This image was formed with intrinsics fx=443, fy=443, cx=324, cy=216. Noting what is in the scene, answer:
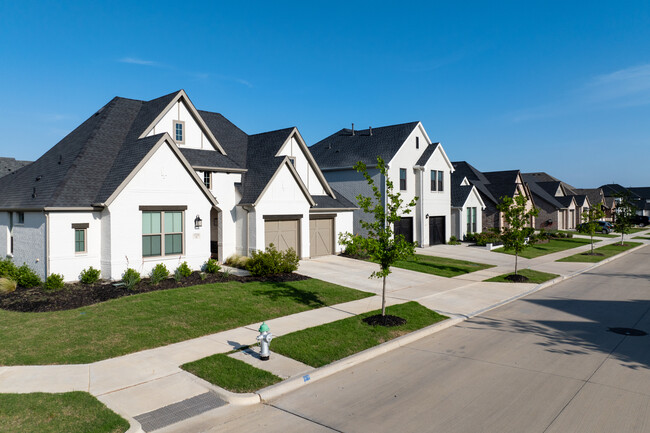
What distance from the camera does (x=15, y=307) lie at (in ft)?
43.9

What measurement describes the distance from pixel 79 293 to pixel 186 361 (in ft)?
25.7

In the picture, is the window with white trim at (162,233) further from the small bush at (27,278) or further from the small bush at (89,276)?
the small bush at (27,278)

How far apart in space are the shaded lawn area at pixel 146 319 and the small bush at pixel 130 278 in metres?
0.97

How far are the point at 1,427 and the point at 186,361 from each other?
3.43 meters

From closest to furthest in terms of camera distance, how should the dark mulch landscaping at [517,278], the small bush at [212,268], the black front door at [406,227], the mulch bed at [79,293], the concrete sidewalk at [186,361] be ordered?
the concrete sidewalk at [186,361] < the mulch bed at [79,293] < the small bush at [212,268] < the dark mulch landscaping at [517,278] < the black front door at [406,227]

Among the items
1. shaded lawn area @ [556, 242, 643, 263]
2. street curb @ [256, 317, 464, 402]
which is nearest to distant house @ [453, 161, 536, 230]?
shaded lawn area @ [556, 242, 643, 263]

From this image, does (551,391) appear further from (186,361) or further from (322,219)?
(322,219)

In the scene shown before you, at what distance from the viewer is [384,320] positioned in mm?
12289

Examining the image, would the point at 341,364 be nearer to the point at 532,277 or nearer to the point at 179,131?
the point at 532,277

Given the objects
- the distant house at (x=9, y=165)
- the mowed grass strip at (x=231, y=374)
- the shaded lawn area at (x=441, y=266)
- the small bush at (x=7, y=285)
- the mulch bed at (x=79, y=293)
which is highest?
the distant house at (x=9, y=165)

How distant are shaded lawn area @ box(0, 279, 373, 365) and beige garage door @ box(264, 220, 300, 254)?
5.86 m

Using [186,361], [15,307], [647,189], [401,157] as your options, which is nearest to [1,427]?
[186,361]

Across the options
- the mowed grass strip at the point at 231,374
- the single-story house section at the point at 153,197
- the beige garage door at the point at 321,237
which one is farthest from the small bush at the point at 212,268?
the mowed grass strip at the point at 231,374

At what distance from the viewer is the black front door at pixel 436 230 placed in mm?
34562
